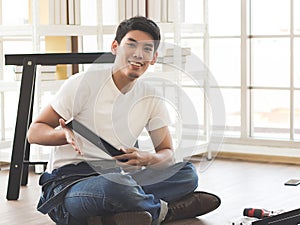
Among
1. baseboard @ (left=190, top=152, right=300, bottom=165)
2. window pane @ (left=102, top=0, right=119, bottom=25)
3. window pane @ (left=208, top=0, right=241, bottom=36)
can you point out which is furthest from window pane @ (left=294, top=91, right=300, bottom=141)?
window pane @ (left=102, top=0, right=119, bottom=25)

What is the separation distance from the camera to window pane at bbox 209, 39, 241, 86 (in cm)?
461

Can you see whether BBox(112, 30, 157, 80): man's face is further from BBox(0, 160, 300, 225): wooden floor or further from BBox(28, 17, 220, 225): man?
BBox(0, 160, 300, 225): wooden floor

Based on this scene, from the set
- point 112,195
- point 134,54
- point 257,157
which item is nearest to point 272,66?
point 257,157

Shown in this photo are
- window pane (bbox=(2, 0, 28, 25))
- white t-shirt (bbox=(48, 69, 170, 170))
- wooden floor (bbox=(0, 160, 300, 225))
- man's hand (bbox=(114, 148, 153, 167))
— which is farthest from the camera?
window pane (bbox=(2, 0, 28, 25))

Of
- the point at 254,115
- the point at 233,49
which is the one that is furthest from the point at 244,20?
the point at 254,115

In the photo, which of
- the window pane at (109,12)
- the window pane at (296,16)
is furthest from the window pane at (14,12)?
the window pane at (296,16)

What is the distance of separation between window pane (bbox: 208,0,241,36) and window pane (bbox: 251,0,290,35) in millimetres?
102

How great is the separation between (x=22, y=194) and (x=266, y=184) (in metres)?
1.24

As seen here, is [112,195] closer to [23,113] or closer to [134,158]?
[134,158]

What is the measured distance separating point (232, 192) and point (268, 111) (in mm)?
1402

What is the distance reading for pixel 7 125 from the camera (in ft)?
15.4

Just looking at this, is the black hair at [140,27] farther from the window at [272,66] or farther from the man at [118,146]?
the window at [272,66]

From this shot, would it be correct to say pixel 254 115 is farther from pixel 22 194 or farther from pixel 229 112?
pixel 22 194

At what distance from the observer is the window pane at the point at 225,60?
15.1 ft
